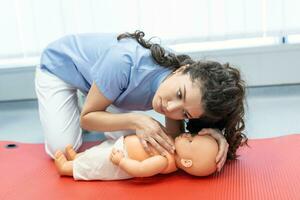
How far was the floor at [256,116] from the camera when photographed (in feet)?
5.57

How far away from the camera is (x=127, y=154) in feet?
4.12

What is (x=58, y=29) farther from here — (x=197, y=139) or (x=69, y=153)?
(x=197, y=139)

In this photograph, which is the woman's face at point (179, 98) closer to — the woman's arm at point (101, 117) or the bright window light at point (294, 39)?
the woman's arm at point (101, 117)

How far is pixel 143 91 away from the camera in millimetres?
1307

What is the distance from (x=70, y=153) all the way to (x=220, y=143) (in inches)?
21.6

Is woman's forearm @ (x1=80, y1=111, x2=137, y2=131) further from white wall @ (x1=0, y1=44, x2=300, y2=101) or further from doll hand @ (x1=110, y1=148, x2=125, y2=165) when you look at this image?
white wall @ (x1=0, y1=44, x2=300, y2=101)

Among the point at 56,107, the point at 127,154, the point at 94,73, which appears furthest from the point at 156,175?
the point at 56,107

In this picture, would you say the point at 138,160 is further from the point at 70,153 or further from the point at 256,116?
the point at 256,116

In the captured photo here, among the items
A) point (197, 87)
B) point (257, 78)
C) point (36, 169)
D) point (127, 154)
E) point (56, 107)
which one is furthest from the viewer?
point (257, 78)

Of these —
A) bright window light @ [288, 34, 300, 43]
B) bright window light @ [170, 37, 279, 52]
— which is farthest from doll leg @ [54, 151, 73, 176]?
bright window light @ [288, 34, 300, 43]

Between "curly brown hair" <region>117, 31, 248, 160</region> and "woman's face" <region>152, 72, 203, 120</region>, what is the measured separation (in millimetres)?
18

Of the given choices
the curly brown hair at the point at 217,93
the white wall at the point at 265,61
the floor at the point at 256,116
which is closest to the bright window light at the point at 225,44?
the white wall at the point at 265,61

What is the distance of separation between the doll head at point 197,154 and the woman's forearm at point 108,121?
0.17 m

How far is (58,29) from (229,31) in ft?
3.00
